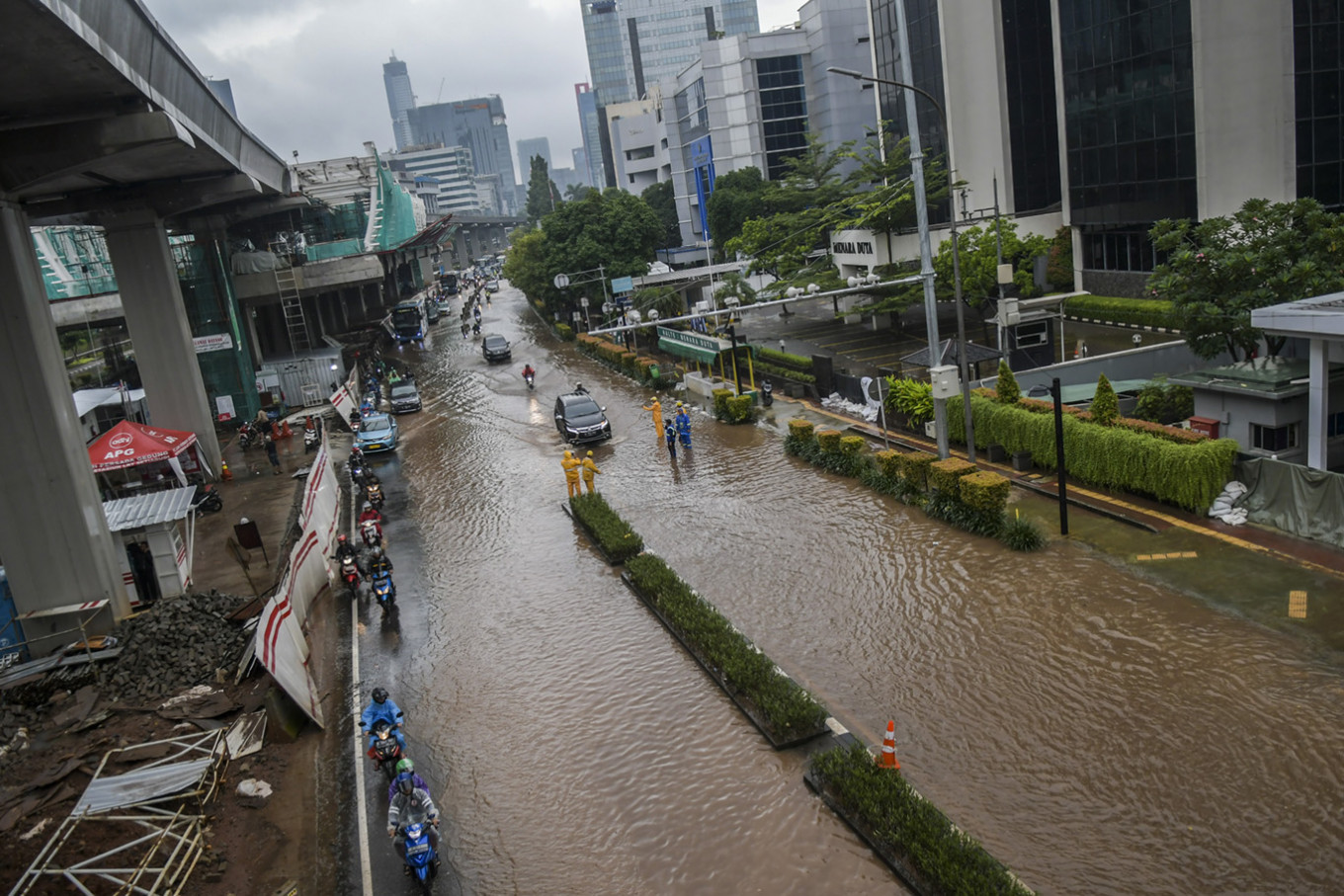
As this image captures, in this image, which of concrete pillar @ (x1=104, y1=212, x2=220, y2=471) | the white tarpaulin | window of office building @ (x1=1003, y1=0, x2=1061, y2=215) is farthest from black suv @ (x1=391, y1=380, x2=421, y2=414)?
window of office building @ (x1=1003, y1=0, x2=1061, y2=215)

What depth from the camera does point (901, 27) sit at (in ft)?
61.6

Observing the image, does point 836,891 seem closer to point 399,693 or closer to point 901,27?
point 399,693

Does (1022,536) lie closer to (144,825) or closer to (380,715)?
(380,715)

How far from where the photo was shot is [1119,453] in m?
18.7

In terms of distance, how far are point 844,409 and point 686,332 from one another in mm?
13384

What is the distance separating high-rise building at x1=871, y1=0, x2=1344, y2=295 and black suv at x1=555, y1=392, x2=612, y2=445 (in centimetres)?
1331

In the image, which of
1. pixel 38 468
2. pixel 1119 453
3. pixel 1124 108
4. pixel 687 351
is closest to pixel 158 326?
pixel 38 468

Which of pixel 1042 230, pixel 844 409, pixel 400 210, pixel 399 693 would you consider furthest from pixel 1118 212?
pixel 400 210

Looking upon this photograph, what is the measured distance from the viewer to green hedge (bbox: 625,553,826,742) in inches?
465

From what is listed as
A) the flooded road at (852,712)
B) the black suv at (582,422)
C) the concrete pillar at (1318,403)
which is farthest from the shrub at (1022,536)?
the black suv at (582,422)

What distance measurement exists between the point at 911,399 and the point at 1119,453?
7399mm

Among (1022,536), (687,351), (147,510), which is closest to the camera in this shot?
(1022,536)

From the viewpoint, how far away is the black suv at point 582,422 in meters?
30.6

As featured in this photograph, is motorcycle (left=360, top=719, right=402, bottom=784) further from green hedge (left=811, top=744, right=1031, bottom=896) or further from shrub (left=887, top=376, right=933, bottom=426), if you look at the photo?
shrub (left=887, top=376, right=933, bottom=426)
